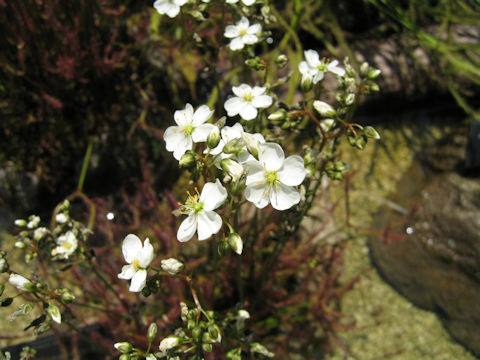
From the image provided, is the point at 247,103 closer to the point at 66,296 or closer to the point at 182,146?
the point at 182,146

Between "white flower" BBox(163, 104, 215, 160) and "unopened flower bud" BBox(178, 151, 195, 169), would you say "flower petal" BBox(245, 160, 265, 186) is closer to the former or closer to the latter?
"unopened flower bud" BBox(178, 151, 195, 169)

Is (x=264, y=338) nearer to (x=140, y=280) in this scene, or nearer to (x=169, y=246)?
(x=169, y=246)

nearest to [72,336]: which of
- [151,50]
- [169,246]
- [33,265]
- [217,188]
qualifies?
[169,246]

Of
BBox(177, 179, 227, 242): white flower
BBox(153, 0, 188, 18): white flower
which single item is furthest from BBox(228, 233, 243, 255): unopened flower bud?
BBox(153, 0, 188, 18): white flower

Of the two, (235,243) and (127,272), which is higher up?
(235,243)

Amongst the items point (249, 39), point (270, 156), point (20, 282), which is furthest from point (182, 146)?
point (20, 282)
